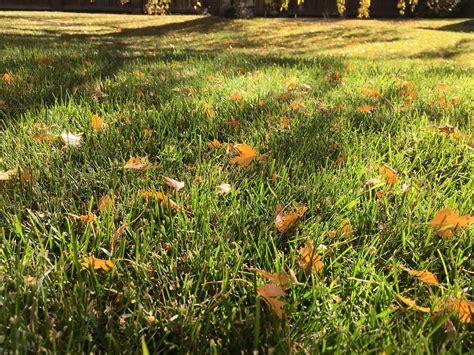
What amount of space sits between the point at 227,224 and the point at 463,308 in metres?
0.70

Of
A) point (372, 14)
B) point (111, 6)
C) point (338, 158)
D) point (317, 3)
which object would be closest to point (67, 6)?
point (111, 6)

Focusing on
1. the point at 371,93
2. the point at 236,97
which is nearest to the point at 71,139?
the point at 236,97

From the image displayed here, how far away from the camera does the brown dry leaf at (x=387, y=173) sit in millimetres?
1721

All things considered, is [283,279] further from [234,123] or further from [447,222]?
[234,123]

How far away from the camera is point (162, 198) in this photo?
1477mm

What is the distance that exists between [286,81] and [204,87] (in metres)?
0.82

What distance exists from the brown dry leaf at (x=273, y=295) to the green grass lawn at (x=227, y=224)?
0.05 ft

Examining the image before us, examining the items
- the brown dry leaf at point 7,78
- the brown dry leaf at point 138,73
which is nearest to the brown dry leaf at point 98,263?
the brown dry leaf at point 7,78

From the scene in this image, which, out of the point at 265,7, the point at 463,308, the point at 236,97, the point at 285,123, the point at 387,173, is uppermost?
the point at 265,7

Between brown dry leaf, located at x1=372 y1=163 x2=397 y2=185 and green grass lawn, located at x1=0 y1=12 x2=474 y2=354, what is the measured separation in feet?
0.08

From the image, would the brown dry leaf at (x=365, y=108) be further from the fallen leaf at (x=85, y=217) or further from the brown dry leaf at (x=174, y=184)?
the fallen leaf at (x=85, y=217)

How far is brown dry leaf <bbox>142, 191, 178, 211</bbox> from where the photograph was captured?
56.4 inches

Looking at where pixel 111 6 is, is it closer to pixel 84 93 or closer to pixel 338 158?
pixel 84 93

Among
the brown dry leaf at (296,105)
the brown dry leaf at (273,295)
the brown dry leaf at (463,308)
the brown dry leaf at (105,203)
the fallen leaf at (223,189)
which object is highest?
the brown dry leaf at (296,105)
